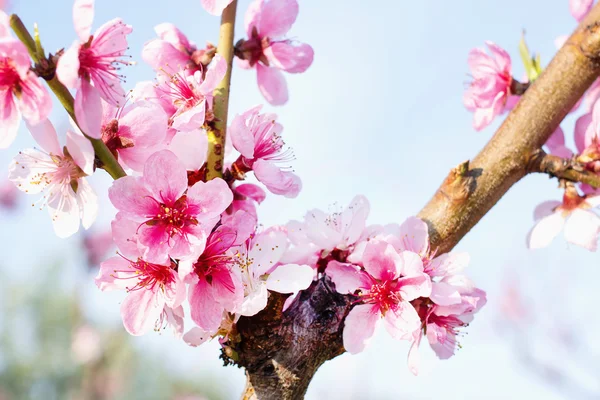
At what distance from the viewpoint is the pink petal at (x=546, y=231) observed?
1.37 meters

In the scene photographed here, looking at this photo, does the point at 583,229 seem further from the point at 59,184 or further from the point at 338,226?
the point at 59,184

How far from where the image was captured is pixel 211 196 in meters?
0.90

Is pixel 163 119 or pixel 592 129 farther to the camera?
pixel 592 129

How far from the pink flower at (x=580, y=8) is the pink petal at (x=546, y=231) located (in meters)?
0.53

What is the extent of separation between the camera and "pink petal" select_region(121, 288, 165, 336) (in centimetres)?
94

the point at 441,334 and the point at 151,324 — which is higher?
the point at 441,334

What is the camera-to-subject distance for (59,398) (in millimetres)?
11523

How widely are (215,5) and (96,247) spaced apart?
4.57 metres

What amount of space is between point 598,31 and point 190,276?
1.02 m

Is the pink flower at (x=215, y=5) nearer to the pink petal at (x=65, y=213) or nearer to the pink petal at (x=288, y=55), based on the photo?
the pink petal at (x=288, y=55)

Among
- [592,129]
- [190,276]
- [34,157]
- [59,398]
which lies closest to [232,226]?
[190,276]

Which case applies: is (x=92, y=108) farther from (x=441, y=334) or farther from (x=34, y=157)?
(x=441, y=334)

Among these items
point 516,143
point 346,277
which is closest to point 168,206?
point 346,277

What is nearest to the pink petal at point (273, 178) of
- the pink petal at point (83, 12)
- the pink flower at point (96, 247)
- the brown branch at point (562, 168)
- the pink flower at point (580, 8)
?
the pink petal at point (83, 12)
